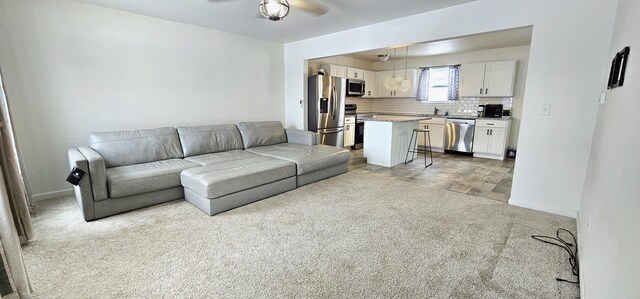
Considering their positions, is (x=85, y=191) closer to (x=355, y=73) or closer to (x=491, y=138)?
(x=355, y=73)

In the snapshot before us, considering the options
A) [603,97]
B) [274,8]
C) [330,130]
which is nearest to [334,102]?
[330,130]

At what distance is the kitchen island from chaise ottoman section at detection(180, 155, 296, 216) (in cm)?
206

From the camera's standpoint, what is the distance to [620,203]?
3.83ft

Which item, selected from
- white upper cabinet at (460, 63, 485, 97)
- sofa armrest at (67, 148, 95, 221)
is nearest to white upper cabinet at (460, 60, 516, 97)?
white upper cabinet at (460, 63, 485, 97)

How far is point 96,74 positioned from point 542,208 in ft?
18.1

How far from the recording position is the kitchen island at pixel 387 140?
16.0 feet

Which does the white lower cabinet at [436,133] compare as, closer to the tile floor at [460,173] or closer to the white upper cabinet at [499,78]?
the tile floor at [460,173]

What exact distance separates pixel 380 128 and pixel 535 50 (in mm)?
2530

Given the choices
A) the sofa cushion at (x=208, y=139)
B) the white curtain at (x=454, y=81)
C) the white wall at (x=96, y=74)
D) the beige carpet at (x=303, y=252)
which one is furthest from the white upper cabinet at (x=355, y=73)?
the beige carpet at (x=303, y=252)

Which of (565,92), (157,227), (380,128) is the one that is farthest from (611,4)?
(157,227)

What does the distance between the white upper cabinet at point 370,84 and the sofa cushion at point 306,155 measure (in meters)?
3.63

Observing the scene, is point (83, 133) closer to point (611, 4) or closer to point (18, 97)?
point (18, 97)

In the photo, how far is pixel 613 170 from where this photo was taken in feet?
4.69

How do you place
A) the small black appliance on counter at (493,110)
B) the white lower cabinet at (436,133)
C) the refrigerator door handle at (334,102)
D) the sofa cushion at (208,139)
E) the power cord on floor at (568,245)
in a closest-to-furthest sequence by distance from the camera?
the power cord on floor at (568,245)
the sofa cushion at (208,139)
the small black appliance on counter at (493,110)
the refrigerator door handle at (334,102)
the white lower cabinet at (436,133)
